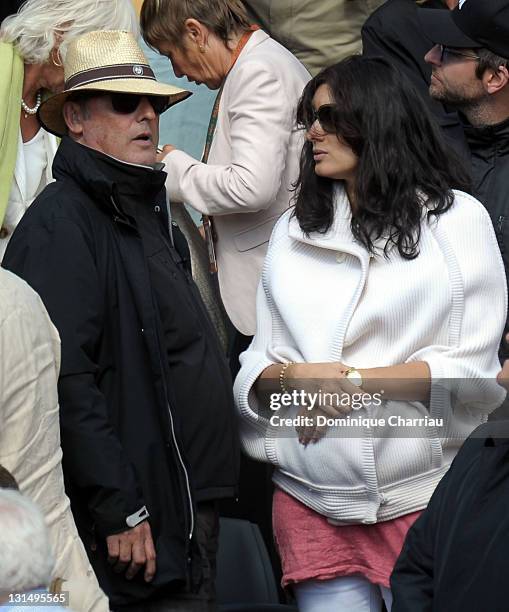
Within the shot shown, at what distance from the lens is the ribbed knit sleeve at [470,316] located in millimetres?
3508

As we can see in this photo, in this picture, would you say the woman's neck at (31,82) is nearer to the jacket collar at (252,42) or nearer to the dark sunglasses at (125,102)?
the jacket collar at (252,42)

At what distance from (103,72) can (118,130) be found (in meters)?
0.19

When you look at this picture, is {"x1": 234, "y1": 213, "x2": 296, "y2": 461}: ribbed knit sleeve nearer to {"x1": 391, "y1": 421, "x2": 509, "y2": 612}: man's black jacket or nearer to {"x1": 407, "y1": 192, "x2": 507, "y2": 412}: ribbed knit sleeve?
{"x1": 407, "y1": 192, "x2": 507, "y2": 412}: ribbed knit sleeve

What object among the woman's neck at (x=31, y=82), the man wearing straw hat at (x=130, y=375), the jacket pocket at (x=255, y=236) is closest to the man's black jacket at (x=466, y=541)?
the man wearing straw hat at (x=130, y=375)

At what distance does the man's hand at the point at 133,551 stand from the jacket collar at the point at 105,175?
2.82ft

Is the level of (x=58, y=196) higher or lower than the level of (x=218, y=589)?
higher

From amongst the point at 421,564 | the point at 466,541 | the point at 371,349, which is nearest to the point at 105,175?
the point at 371,349

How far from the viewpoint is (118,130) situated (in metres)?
3.82

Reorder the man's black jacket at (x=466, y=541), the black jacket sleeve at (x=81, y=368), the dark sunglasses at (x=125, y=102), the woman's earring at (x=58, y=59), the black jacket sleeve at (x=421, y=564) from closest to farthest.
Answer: the man's black jacket at (x=466, y=541) → the black jacket sleeve at (x=421, y=564) → the black jacket sleeve at (x=81, y=368) → the dark sunglasses at (x=125, y=102) → the woman's earring at (x=58, y=59)

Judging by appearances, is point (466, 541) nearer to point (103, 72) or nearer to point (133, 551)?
point (133, 551)

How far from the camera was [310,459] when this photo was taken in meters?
3.53

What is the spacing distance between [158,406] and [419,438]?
2.25 feet

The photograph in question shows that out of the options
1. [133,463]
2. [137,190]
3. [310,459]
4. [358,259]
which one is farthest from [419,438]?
[137,190]

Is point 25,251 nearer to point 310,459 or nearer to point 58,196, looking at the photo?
point 58,196
